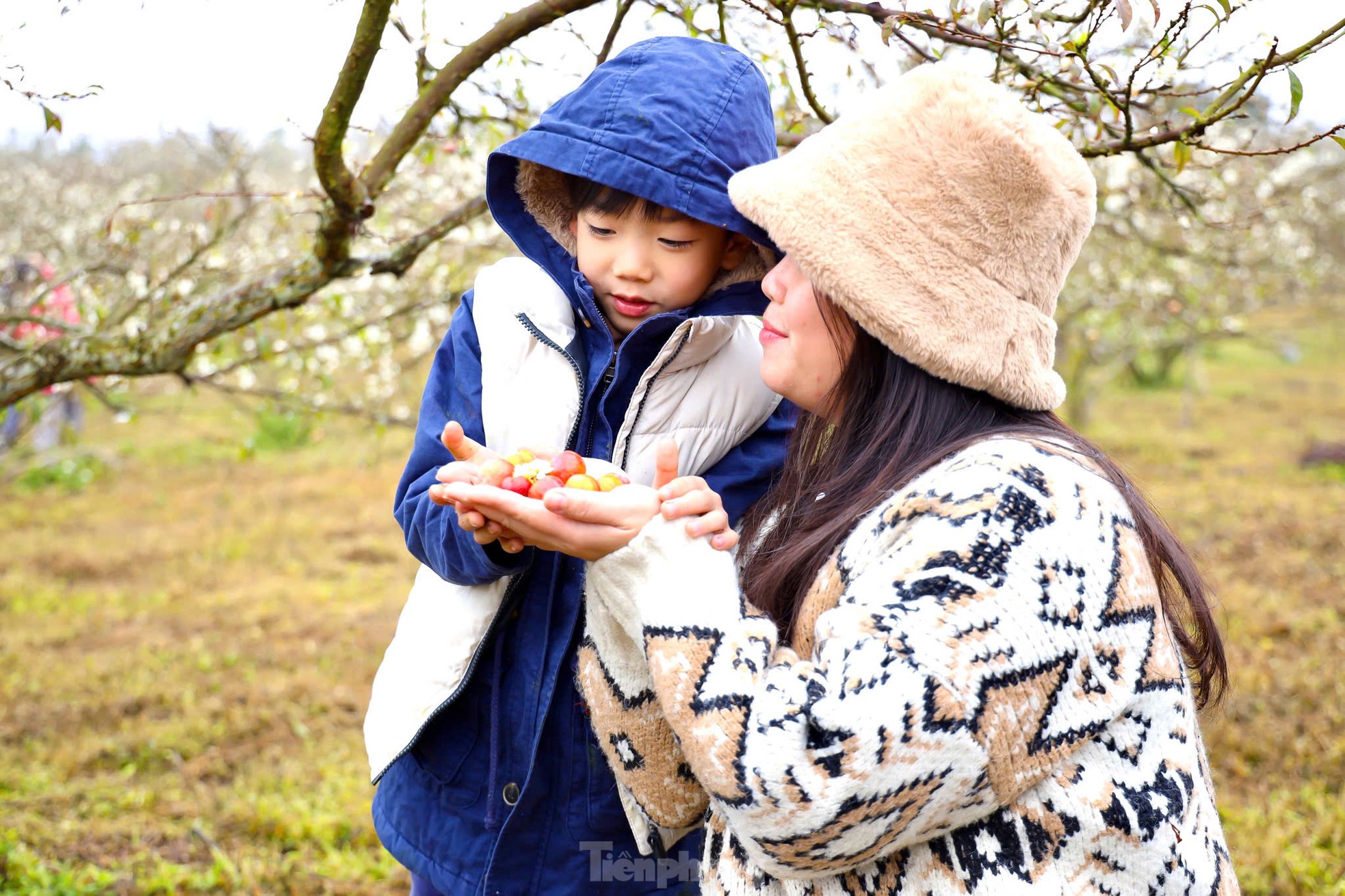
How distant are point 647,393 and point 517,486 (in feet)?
1.07

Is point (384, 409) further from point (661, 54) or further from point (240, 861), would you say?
point (661, 54)

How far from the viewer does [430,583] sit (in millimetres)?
1653

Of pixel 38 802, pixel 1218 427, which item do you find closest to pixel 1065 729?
pixel 38 802

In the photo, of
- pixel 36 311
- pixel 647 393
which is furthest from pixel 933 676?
pixel 36 311

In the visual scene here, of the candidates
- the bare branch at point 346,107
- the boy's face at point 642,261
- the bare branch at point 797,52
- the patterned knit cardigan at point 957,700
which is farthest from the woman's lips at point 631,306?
the bare branch at point 346,107

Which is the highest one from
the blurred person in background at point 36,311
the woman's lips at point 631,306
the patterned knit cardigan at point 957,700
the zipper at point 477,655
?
the woman's lips at point 631,306

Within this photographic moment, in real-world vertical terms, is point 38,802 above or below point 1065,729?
below

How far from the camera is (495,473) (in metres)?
1.39

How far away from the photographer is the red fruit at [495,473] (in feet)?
4.54

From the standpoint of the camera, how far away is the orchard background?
2.12 meters

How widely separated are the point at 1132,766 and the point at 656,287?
925 mm

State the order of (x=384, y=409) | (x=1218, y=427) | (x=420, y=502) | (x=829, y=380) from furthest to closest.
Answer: (x=1218, y=427) < (x=384, y=409) < (x=420, y=502) < (x=829, y=380)

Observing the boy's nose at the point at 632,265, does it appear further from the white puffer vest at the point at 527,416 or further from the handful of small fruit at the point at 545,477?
the handful of small fruit at the point at 545,477

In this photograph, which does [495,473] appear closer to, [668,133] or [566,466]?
[566,466]
